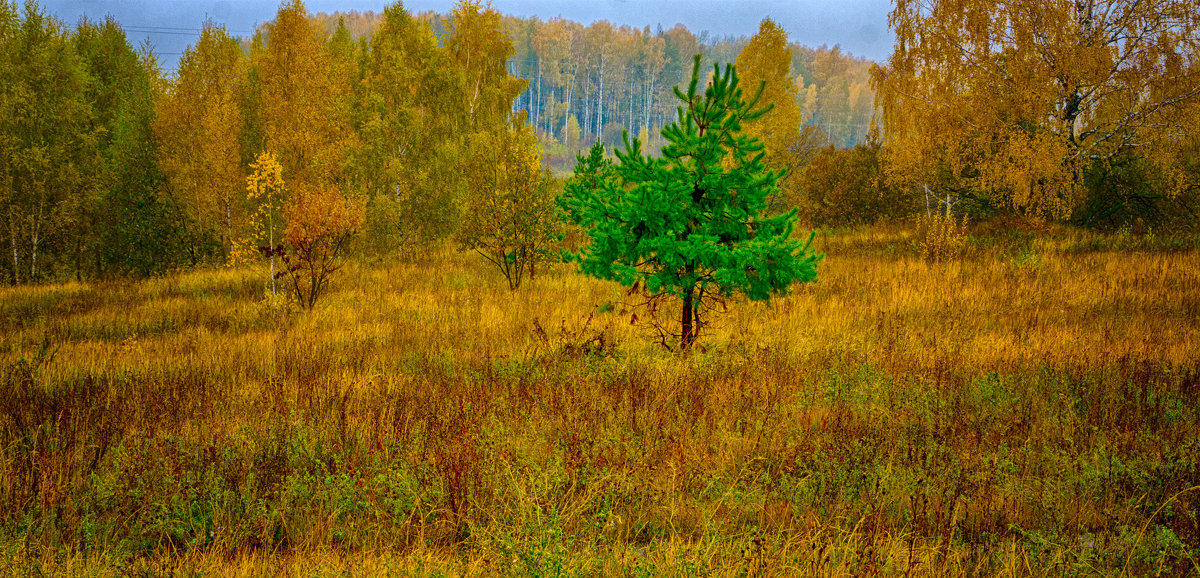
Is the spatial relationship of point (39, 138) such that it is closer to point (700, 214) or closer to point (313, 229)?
point (313, 229)

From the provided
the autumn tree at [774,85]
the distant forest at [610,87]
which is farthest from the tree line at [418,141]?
the distant forest at [610,87]

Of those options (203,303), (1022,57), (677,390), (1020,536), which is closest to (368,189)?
(203,303)

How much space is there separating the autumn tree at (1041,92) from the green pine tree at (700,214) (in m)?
13.1

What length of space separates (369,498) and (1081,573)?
3.47 metres

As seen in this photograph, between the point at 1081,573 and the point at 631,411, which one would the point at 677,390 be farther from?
the point at 1081,573

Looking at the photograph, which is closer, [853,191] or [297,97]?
[297,97]

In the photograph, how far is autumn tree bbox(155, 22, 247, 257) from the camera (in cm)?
1798

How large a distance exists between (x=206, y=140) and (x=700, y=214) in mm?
17985

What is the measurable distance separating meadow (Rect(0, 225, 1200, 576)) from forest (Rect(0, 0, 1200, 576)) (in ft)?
0.11

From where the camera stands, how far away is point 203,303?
12617mm

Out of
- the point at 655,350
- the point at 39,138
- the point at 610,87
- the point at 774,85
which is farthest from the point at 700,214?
the point at 610,87

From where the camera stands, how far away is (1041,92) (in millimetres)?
15828

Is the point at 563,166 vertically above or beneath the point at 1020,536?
above

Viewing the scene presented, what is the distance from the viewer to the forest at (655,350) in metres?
3.25
